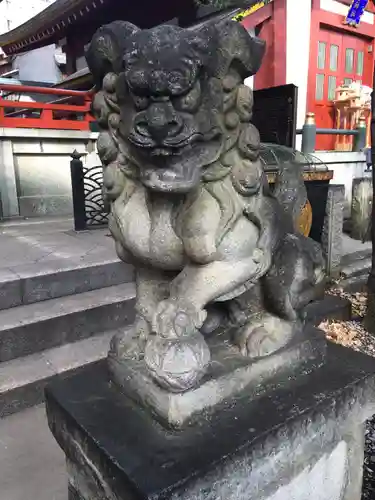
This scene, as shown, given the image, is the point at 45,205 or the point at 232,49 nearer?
the point at 232,49

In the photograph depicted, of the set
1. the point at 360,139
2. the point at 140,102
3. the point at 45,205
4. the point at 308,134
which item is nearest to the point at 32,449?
the point at 140,102

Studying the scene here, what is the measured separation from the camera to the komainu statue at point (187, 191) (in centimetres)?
82

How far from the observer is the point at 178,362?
898 mm

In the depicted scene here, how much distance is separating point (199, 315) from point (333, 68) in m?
7.46

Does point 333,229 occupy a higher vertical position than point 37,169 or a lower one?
lower

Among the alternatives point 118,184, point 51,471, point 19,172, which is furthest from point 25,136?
point 118,184

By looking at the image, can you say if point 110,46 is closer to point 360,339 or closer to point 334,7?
point 360,339

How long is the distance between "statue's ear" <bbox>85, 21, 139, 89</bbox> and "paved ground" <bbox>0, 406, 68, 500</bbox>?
153cm

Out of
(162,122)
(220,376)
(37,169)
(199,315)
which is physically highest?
(162,122)

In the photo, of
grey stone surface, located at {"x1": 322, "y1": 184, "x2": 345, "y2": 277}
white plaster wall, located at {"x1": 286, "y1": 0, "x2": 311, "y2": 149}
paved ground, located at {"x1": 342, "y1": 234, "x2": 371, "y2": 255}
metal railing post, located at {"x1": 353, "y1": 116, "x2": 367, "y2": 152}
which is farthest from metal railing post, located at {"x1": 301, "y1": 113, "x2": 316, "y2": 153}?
grey stone surface, located at {"x1": 322, "y1": 184, "x2": 345, "y2": 277}

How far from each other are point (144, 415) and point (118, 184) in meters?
0.55

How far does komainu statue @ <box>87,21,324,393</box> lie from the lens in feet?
2.68

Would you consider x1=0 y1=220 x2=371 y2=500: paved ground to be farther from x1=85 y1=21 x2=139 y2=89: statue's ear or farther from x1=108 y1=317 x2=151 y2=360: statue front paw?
x1=85 y1=21 x2=139 y2=89: statue's ear

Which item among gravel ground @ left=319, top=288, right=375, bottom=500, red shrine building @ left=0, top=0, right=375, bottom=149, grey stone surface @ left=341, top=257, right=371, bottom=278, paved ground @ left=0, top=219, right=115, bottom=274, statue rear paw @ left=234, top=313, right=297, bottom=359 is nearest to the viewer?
statue rear paw @ left=234, top=313, right=297, bottom=359
